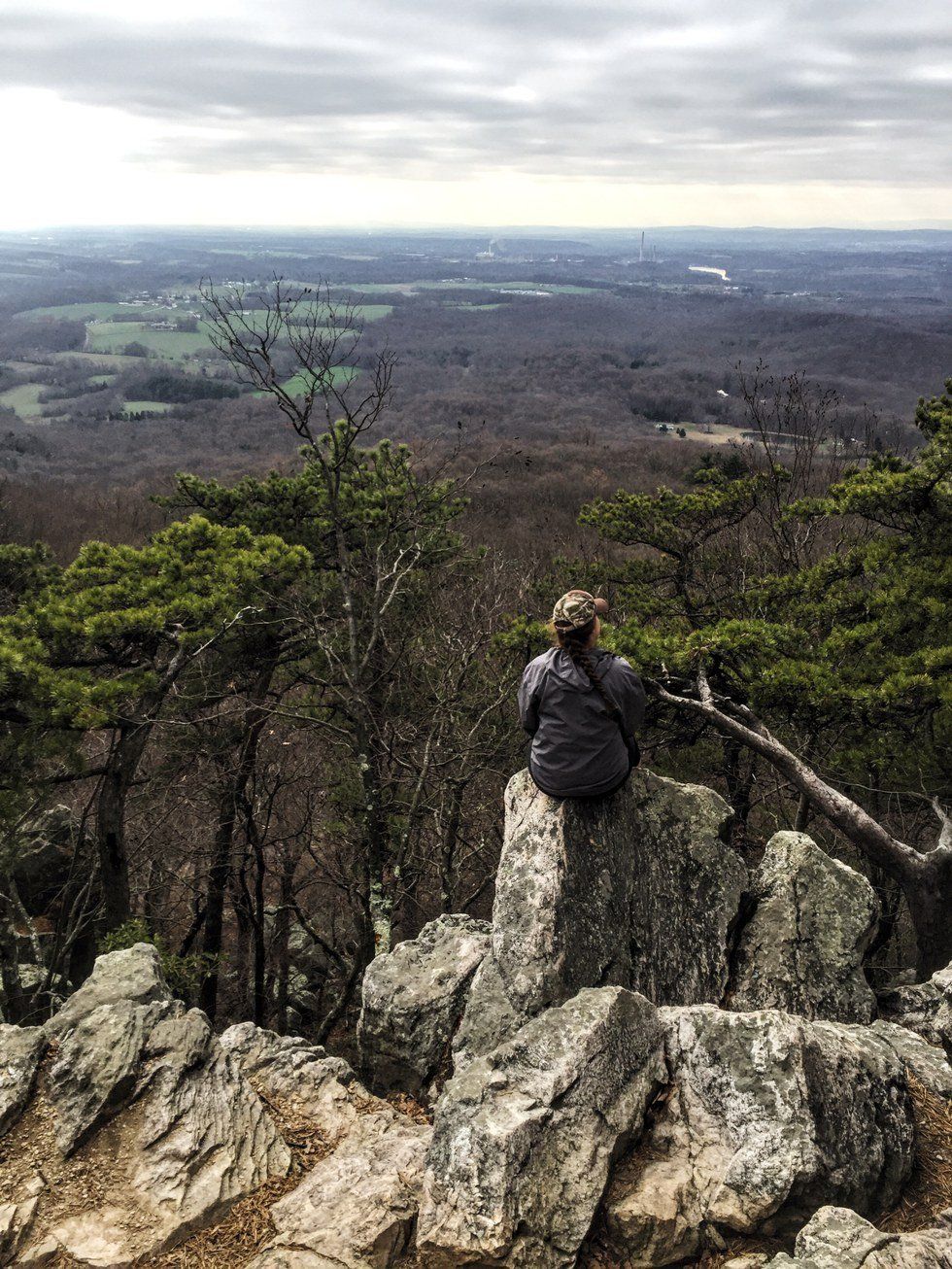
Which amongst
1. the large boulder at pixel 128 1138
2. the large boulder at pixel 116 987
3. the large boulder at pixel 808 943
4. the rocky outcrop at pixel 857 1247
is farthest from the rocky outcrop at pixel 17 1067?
the large boulder at pixel 808 943

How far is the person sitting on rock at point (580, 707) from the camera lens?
559 cm

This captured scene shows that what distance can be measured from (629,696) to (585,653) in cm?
45

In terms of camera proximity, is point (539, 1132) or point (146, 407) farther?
point (146, 407)

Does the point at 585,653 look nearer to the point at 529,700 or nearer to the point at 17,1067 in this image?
the point at 529,700

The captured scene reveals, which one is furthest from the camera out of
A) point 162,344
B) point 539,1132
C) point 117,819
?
point 162,344

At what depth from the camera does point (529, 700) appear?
231 inches

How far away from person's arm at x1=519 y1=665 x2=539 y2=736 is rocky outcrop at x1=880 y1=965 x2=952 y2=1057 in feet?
12.4

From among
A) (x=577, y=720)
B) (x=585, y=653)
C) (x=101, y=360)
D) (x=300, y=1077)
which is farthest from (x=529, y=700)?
(x=101, y=360)

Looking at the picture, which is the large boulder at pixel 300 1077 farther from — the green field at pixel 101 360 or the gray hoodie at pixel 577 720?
the green field at pixel 101 360

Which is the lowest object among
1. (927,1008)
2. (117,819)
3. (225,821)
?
(225,821)

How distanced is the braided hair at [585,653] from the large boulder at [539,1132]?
6.20 feet

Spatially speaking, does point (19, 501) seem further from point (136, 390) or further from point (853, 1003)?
point (136, 390)

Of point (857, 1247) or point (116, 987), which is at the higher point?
point (857, 1247)

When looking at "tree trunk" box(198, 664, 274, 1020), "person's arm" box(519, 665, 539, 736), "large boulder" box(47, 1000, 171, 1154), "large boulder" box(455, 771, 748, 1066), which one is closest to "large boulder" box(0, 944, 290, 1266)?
"large boulder" box(47, 1000, 171, 1154)
